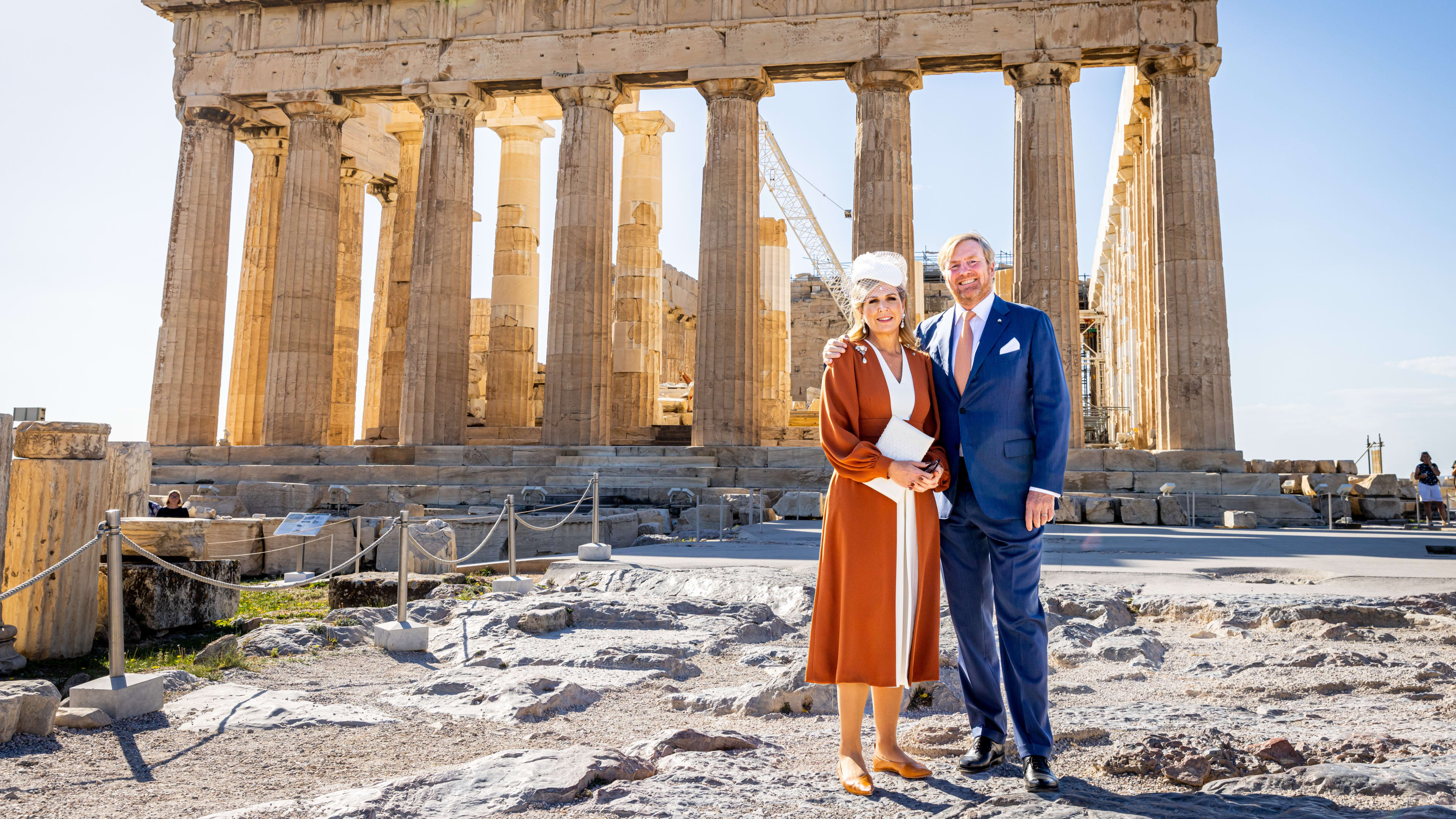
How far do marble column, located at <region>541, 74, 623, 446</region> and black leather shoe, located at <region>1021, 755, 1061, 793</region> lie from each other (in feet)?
61.3

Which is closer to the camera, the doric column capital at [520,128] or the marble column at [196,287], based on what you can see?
the marble column at [196,287]

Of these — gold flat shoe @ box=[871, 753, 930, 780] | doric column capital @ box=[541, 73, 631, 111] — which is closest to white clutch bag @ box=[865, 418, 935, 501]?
gold flat shoe @ box=[871, 753, 930, 780]

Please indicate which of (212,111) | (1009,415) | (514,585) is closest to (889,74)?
(514,585)

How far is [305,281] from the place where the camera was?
75.8 ft

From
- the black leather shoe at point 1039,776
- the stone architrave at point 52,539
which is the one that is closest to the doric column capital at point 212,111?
the stone architrave at point 52,539

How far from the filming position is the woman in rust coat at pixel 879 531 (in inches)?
138

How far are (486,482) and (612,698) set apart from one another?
1526cm

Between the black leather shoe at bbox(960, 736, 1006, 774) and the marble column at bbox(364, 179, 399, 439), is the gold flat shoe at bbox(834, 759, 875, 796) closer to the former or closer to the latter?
the black leather shoe at bbox(960, 736, 1006, 774)

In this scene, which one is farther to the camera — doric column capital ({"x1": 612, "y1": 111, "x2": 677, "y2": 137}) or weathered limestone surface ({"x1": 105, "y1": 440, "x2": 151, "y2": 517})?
doric column capital ({"x1": 612, "y1": 111, "x2": 677, "y2": 137})

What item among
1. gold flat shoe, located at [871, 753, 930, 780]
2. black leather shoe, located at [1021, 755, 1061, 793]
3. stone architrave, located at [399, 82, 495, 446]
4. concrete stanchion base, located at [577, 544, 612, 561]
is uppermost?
stone architrave, located at [399, 82, 495, 446]

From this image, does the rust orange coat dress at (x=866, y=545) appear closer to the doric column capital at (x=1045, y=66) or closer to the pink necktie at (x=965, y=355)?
the pink necktie at (x=965, y=355)

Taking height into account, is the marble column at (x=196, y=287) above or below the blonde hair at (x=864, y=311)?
above

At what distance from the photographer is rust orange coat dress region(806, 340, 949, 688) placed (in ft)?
11.5

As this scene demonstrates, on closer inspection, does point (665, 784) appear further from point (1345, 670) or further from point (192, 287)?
point (192, 287)
